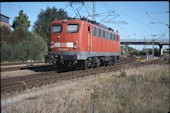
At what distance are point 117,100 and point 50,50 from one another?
35.8 ft

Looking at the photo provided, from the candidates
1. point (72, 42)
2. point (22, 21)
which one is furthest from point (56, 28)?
point (22, 21)

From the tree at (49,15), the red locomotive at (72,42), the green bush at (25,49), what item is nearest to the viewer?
the red locomotive at (72,42)

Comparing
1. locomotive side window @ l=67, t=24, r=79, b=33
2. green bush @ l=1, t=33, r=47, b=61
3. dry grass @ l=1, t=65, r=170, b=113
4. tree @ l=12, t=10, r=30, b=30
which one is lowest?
dry grass @ l=1, t=65, r=170, b=113

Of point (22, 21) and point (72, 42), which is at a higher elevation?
point (22, 21)

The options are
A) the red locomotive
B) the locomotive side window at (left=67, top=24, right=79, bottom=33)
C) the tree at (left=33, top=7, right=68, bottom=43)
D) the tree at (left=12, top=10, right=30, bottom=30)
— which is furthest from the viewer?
the tree at (left=12, top=10, right=30, bottom=30)

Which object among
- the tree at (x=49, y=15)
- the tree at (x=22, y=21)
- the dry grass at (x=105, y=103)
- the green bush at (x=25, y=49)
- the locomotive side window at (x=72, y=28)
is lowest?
the dry grass at (x=105, y=103)

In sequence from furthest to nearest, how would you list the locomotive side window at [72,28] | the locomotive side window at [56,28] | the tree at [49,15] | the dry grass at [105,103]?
the tree at [49,15], the locomotive side window at [56,28], the locomotive side window at [72,28], the dry grass at [105,103]

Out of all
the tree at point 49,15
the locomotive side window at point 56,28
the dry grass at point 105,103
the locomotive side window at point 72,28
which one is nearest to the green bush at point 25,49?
the tree at point 49,15

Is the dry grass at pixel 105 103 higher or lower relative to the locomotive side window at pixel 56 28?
lower

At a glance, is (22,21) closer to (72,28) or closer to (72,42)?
(72,28)

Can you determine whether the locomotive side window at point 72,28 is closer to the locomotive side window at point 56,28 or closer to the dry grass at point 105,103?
the locomotive side window at point 56,28

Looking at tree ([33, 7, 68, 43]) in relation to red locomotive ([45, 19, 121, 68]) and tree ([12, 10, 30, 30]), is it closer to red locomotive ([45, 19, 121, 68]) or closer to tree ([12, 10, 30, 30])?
red locomotive ([45, 19, 121, 68])

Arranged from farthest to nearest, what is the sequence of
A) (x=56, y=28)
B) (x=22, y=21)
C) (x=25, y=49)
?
(x=22, y=21) < (x=25, y=49) < (x=56, y=28)

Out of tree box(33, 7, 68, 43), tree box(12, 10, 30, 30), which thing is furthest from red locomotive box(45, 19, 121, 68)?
tree box(12, 10, 30, 30)
